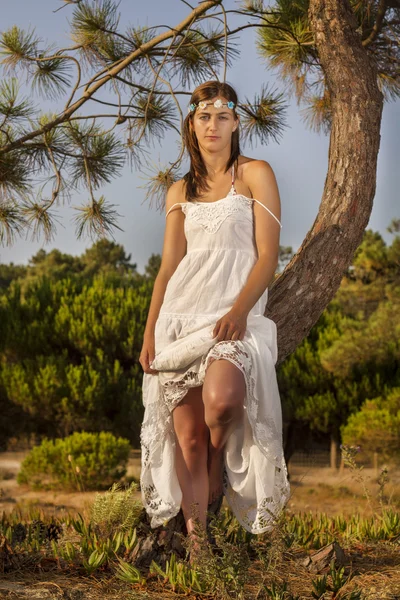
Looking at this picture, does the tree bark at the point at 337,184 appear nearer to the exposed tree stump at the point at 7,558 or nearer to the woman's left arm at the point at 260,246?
the woman's left arm at the point at 260,246

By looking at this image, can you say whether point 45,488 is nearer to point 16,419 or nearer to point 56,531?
point 16,419

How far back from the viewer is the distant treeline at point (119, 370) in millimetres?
10695

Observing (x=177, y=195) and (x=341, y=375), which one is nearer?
(x=177, y=195)

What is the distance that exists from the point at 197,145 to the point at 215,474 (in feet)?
4.64

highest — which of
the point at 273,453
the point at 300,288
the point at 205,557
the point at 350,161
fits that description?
the point at 350,161

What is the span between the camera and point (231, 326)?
274 cm

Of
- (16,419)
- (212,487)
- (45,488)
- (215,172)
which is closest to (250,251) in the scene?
(215,172)

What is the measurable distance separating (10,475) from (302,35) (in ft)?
29.3

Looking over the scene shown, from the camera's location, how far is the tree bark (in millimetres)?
3660

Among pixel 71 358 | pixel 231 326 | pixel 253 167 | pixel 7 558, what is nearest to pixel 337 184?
pixel 253 167

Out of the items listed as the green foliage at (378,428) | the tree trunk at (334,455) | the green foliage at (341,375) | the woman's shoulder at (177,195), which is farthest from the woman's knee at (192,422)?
the tree trunk at (334,455)

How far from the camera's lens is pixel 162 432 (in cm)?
311

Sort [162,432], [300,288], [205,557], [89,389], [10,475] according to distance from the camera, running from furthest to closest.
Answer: [10,475], [89,389], [300,288], [162,432], [205,557]

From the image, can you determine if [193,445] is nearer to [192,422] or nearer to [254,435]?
[192,422]
